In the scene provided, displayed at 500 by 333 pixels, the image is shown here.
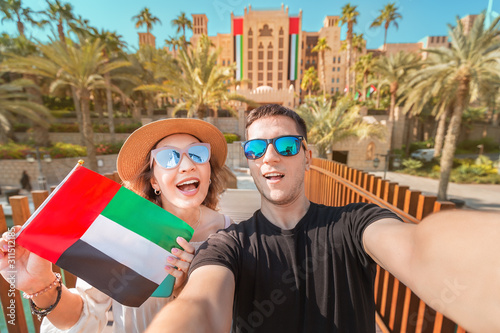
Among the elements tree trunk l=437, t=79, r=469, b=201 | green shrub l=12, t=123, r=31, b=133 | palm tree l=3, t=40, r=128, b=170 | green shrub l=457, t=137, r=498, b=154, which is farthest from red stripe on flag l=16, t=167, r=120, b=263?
green shrub l=457, t=137, r=498, b=154

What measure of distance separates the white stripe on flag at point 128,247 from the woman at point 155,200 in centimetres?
10

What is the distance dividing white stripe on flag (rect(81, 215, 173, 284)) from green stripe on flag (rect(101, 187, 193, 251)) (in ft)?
0.10

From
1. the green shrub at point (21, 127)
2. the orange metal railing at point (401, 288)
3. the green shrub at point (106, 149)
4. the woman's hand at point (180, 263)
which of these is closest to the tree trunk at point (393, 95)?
the orange metal railing at point (401, 288)

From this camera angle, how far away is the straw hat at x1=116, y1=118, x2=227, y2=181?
1.76 meters

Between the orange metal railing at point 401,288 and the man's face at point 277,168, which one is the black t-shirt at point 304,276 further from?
the orange metal railing at point 401,288

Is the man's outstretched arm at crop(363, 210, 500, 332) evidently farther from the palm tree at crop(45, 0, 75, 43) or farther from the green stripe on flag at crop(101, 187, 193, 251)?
the palm tree at crop(45, 0, 75, 43)

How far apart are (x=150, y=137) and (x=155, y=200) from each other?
0.59 metres

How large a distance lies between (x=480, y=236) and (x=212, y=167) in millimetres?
1901

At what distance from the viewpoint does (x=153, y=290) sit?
1.35 m

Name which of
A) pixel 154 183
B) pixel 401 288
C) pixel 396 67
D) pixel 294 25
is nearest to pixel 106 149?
pixel 154 183

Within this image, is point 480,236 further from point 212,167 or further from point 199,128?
point 212,167

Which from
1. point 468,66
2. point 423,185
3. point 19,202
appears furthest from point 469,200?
point 19,202

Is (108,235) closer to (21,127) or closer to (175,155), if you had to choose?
(175,155)

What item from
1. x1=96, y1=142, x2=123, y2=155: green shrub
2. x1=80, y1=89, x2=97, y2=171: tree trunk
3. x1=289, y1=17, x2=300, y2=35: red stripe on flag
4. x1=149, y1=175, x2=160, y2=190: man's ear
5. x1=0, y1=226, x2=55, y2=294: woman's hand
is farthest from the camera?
x1=289, y1=17, x2=300, y2=35: red stripe on flag
